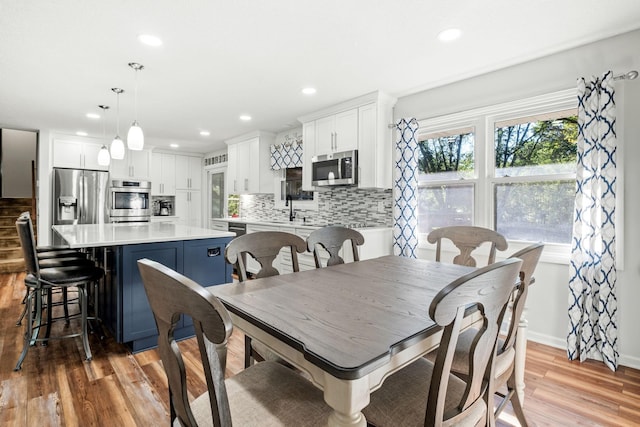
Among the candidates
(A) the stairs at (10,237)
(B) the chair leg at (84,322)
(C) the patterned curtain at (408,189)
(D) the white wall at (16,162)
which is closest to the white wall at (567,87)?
(C) the patterned curtain at (408,189)

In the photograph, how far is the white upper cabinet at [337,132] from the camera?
12.6ft

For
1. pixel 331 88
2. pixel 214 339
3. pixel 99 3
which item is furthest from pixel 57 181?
pixel 214 339

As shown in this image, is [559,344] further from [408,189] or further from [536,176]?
[408,189]

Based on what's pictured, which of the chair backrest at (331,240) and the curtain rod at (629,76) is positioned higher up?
the curtain rod at (629,76)

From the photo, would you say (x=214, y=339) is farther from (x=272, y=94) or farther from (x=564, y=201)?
(x=272, y=94)

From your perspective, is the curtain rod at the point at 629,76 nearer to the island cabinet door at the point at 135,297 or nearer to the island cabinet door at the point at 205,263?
the island cabinet door at the point at 205,263

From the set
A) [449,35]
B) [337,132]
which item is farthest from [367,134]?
[449,35]

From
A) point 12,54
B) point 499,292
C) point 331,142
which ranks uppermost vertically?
point 12,54

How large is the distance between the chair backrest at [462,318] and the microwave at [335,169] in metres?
2.80

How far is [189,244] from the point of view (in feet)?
9.18

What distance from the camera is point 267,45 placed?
256cm

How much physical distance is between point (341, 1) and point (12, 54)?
270cm

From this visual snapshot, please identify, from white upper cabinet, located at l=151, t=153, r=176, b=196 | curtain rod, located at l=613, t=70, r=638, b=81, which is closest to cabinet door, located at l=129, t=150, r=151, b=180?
white upper cabinet, located at l=151, t=153, r=176, b=196

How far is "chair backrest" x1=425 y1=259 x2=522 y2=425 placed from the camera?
80 centimetres
